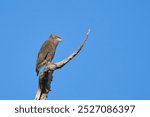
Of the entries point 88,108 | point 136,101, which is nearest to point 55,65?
point 88,108

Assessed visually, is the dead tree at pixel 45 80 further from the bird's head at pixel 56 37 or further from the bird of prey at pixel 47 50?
the bird's head at pixel 56 37

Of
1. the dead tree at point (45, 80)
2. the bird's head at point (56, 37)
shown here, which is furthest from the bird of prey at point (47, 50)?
the dead tree at point (45, 80)

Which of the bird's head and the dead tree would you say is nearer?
the dead tree

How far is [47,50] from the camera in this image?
52.7 ft

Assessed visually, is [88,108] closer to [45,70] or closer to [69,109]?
[69,109]

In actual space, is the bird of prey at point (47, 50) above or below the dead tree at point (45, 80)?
above

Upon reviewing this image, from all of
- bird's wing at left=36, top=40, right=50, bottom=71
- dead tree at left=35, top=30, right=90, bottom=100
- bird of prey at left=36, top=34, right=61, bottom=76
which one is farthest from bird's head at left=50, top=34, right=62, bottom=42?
dead tree at left=35, top=30, right=90, bottom=100

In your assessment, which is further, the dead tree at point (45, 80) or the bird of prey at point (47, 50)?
the bird of prey at point (47, 50)

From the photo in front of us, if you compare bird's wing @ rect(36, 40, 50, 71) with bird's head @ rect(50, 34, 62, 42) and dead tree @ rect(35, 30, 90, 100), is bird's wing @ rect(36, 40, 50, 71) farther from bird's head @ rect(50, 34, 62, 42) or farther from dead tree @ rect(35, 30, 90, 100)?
dead tree @ rect(35, 30, 90, 100)

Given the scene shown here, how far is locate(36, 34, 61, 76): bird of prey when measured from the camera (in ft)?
52.6

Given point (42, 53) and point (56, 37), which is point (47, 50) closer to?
point (42, 53)

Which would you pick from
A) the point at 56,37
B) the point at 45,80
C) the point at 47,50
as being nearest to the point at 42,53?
the point at 47,50

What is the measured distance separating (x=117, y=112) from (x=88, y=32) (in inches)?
85.4

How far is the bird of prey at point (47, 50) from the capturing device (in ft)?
52.6
